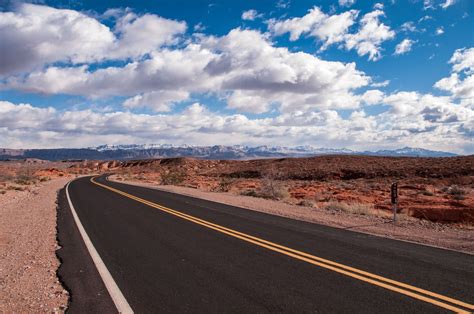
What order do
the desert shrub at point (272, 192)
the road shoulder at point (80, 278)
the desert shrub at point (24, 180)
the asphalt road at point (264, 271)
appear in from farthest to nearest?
1. the desert shrub at point (24, 180)
2. the desert shrub at point (272, 192)
3. the road shoulder at point (80, 278)
4. the asphalt road at point (264, 271)

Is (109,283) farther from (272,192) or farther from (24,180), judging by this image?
(24,180)

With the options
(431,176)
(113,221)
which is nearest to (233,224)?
(113,221)

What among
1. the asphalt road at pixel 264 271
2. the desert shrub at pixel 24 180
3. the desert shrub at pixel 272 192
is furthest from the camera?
the desert shrub at pixel 24 180

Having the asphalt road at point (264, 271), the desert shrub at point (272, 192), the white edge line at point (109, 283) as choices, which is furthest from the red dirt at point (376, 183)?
Result: the white edge line at point (109, 283)

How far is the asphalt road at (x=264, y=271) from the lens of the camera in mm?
5461

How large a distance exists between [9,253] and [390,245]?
29.6 feet

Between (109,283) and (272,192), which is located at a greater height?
(109,283)

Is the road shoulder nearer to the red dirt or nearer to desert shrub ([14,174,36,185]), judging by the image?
the red dirt

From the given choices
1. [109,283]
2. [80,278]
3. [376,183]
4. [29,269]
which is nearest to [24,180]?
[376,183]

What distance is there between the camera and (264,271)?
696cm

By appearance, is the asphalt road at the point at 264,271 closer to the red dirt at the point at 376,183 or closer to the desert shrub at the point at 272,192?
the red dirt at the point at 376,183

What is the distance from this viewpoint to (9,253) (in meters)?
9.16

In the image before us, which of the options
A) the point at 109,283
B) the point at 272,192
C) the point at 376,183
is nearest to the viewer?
the point at 109,283

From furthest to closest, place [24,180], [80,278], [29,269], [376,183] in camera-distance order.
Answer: [24,180]
[376,183]
[29,269]
[80,278]
